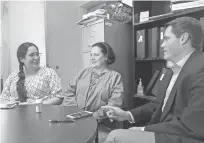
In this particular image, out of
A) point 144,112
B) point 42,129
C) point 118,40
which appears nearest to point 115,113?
point 144,112

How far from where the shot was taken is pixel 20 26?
3084 mm

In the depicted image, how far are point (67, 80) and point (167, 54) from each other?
255 centimetres

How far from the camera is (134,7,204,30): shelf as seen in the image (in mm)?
1622

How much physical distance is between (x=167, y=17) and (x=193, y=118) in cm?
132

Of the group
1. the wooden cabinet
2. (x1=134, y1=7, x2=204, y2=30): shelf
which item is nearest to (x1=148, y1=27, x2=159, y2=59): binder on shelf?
(x1=134, y1=7, x2=204, y2=30): shelf

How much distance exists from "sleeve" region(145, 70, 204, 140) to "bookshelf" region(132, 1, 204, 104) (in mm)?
1154

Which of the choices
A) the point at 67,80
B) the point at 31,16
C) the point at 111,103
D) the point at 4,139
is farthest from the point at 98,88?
the point at 31,16

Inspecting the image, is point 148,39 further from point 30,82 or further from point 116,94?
point 30,82

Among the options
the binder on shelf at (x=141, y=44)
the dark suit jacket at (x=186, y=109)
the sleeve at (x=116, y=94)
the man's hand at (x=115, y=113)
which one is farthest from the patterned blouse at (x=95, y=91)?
the dark suit jacket at (x=186, y=109)

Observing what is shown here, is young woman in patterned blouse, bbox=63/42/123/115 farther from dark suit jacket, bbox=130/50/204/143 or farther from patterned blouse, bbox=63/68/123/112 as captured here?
dark suit jacket, bbox=130/50/204/143

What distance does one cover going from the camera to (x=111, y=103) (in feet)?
5.38

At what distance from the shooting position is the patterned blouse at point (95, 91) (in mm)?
1693

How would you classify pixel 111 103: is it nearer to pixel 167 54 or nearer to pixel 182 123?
pixel 167 54

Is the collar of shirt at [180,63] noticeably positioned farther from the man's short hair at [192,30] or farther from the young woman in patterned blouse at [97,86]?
the young woman in patterned blouse at [97,86]
